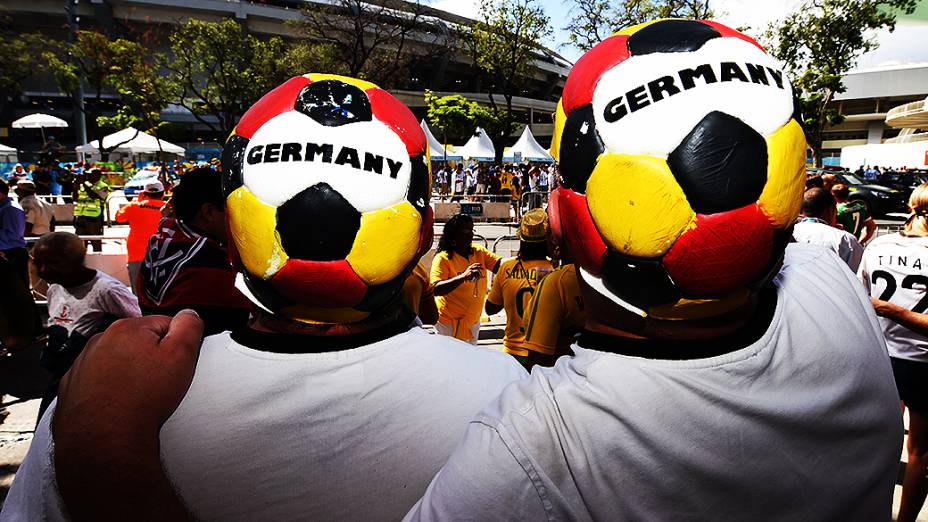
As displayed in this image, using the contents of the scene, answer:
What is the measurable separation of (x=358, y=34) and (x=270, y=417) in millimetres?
30995

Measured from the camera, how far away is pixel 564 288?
3.00 m

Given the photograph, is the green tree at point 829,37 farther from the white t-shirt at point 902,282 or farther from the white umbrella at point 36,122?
the white umbrella at point 36,122

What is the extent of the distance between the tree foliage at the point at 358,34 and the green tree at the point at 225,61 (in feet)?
6.72

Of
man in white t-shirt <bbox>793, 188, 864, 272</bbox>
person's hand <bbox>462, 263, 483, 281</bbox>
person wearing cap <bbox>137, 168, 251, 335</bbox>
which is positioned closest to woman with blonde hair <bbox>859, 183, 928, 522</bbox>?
man in white t-shirt <bbox>793, 188, 864, 272</bbox>

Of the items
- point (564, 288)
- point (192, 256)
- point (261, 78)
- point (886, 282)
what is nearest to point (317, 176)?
point (192, 256)

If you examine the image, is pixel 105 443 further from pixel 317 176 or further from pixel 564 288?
pixel 564 288

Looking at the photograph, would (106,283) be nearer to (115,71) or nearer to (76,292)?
(76,292)

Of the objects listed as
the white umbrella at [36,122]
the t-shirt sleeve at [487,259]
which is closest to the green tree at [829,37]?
the t-shirt sleeve at [487,259]

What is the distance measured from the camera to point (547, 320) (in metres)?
3.01

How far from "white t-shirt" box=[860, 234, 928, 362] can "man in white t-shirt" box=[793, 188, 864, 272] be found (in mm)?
571

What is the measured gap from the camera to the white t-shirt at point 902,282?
10.4 feet

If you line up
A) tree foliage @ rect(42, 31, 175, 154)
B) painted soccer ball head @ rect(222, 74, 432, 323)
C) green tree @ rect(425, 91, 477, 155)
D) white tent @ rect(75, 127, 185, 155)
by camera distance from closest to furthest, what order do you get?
painted soccer ball head @ rect(222, 74, 432, 323) → white tent @ rect(75, 127, 185, 155) → tree foliage @ rect(42, 31, 175, 154) → green tree @ rect(425, 91, 477, 155)

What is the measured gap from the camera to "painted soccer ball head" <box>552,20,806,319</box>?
0.97 metres

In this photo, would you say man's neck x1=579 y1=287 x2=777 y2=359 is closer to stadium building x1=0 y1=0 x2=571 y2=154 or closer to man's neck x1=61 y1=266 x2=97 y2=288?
man's neck x1=61 y1=266 x2=97 y2=288
